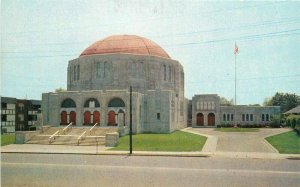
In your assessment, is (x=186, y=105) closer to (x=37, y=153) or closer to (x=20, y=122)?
(x=20, y=122)

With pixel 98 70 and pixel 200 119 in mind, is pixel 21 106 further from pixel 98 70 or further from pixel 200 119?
pixel 200 119

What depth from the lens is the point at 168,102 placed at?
49.5 metres

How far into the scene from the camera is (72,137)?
39.0m

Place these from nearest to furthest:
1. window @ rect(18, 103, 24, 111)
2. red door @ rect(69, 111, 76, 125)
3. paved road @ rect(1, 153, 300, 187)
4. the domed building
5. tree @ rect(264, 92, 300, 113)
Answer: paved road @ rect(1, 153, 300, 187), the domed building, red door @ rect(69, 111, 76, 125), window @ rect(18, 103, 24, 111), tree @ rect(264, 92, 300, 113)

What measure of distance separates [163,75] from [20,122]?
3834 centimetres

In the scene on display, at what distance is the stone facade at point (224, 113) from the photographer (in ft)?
236

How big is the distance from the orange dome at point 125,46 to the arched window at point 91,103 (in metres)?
10.8

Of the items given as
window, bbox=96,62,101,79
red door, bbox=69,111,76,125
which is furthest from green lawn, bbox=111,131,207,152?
window, bbox=96,62,101,79

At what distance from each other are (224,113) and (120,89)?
29745 millimetres

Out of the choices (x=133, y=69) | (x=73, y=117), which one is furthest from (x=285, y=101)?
(x=73, y=117)

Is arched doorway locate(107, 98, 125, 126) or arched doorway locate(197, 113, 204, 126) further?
arched doorway locate(197, 113, 204, 126)

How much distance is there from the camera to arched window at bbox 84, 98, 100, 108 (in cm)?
4769

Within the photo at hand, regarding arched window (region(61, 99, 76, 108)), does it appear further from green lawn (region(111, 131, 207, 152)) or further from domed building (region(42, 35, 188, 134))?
green lawn (region(111, 131, 207, 152))

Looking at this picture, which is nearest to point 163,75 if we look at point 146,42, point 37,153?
point 146,42
